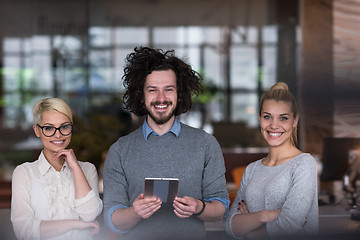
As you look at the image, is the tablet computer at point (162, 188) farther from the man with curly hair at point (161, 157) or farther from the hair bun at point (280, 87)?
the hair bun at point (280, 87)

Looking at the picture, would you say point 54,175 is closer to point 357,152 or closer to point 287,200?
point 287,200

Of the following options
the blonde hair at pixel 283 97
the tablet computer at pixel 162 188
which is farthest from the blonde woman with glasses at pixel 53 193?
the blonde hair at pixel 283 97

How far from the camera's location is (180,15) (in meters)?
10.5

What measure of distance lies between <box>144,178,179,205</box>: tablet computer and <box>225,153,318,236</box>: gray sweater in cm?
29

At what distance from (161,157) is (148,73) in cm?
32

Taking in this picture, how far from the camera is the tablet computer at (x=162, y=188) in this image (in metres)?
1.34

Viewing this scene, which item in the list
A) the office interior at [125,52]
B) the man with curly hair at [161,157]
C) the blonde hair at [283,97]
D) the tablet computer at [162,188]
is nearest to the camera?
the tablet computer at [162,188]

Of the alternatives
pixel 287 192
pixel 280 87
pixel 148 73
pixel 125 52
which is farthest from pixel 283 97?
pixel 125 52

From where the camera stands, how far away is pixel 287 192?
1437 millimetres

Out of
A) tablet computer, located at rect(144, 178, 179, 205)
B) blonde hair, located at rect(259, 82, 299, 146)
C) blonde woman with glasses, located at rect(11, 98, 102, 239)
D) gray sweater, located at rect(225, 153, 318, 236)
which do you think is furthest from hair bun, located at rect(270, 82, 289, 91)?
blonde woman with glasses, located at rect(11, 98, 102, 239)

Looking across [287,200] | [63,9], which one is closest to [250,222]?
[287,200]

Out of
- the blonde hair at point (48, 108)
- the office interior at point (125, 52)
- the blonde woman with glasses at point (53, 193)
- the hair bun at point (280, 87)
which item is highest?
the office interior at point (125, 52)

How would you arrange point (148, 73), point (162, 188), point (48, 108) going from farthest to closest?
point (148, 73)
point (48, 108)
point (162, 188)

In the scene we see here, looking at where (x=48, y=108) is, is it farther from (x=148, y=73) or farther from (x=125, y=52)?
(x=125, y=52)
